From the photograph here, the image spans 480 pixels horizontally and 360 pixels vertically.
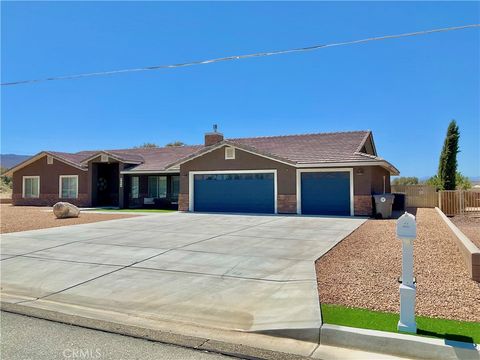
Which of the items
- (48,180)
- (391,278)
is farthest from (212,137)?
(391,278)

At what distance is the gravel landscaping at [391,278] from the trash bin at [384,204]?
7593mm

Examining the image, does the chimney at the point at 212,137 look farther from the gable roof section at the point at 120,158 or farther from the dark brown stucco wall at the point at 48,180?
the dark brown stucco wall at the point at 48,180

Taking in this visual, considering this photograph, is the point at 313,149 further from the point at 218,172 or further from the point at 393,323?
the point at 393,323

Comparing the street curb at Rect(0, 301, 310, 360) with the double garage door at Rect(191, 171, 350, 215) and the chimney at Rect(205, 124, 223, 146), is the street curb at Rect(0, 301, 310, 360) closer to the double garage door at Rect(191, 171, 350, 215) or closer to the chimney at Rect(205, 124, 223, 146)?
the double garage door at Rect(191, 171, 350, 215)

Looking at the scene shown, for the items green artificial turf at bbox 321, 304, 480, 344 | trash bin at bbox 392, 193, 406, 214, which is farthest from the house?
green artificial turf at bbox 321, 304, 480, 344

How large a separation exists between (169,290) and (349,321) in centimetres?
315

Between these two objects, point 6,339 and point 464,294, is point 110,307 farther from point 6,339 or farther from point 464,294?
point 464,294

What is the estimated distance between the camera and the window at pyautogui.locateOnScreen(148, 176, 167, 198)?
28839 mm

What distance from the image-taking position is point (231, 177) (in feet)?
75.4

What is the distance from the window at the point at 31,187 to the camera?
32.4m

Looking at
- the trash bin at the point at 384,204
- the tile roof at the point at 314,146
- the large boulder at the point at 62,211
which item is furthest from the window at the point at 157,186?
the trash bin at the point at 384,204

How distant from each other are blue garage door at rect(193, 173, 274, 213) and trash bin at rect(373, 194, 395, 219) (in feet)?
17.9

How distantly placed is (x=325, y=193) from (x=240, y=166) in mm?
4936

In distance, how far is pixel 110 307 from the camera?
6.29m
